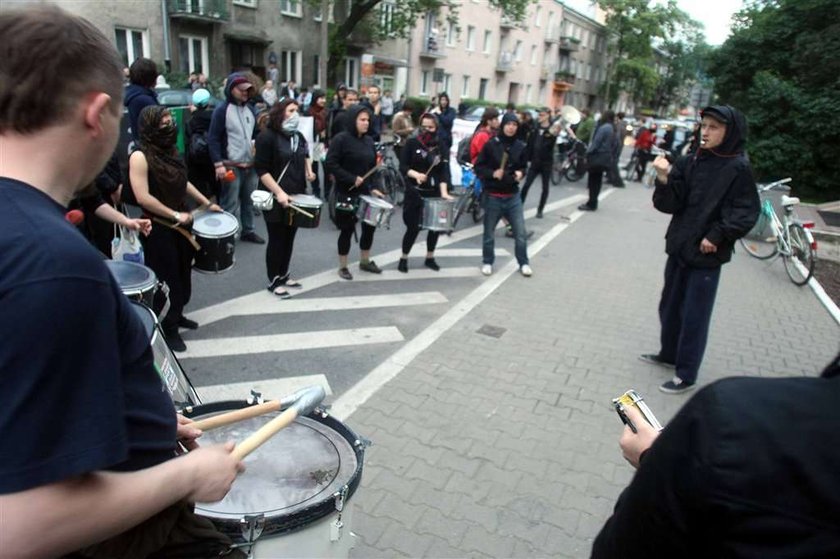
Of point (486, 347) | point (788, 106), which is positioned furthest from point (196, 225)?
point (788, 106)

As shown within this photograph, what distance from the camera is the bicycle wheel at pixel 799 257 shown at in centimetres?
802

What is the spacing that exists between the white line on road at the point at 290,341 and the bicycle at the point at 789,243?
18.2ft

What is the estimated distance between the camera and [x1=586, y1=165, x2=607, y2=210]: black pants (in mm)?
11906

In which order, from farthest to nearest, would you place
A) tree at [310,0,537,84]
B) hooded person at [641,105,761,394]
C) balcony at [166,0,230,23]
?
tree at [310,0,537,84] → balcony at [166,0,230,23] → hooded person at [641,105,761,394]

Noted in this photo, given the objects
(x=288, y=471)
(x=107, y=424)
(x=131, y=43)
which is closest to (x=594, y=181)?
(x=288, y=471)

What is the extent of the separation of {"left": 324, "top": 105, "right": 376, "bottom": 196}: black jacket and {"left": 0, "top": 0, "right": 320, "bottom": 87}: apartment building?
1536cm

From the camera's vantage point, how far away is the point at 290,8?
2583 cm

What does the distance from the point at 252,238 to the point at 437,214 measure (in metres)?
2.57

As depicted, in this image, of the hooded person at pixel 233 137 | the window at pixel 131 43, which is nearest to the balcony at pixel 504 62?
the window at pixel 131 43

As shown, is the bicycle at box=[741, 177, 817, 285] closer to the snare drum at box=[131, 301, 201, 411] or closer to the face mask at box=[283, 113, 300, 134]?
the face mask at box=[283, 113, 300, 134]

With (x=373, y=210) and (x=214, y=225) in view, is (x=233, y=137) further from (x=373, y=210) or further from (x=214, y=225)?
(x=214, y=225)

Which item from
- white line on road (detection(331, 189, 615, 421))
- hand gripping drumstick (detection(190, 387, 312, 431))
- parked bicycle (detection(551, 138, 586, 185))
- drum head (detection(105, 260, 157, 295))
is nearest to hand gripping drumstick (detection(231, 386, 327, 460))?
hand gripping drumstick (detection(190, 387, 312, 431))

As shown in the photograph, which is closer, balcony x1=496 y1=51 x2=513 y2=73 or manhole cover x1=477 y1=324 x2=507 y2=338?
manhole cover x1=477 y1=324 x2=507 y2=338

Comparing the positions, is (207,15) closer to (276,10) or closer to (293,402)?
(276,10)
